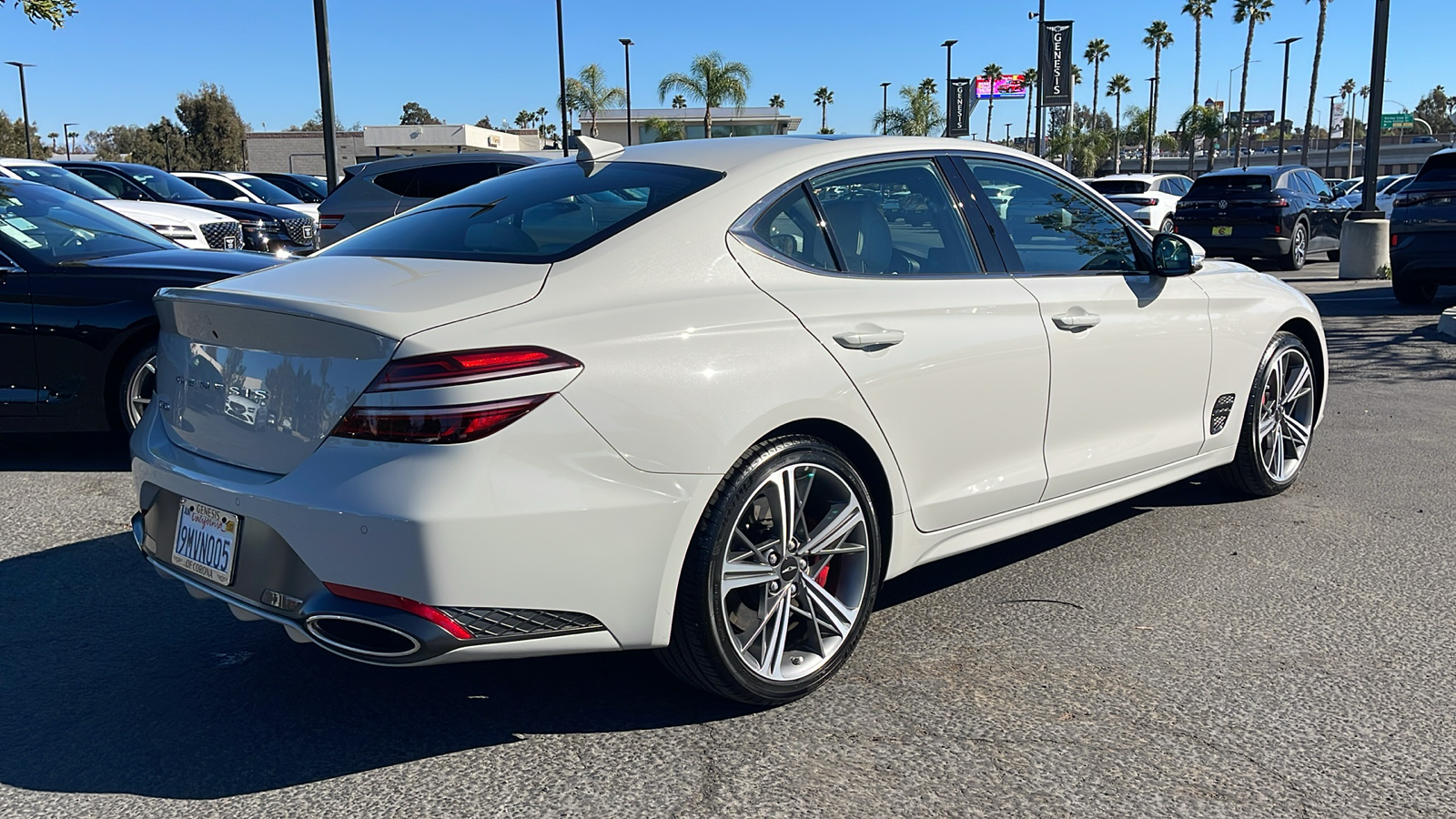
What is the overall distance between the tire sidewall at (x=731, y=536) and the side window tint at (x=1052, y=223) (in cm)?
127

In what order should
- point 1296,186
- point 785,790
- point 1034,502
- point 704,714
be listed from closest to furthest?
1. point 785,790
2. point 704,714
3. point 1034,502
4. point 1296,186

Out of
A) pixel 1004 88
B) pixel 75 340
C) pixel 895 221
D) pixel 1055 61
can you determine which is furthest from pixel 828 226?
pixel 1004 88

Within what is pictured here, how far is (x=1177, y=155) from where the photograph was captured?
139000 mm

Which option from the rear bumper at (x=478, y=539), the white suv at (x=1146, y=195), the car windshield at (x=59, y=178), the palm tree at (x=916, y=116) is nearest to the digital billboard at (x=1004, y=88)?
the palm tree at (x=916, y=116)

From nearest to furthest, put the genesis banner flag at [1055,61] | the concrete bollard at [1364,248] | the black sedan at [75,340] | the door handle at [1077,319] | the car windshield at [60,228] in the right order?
1. the door handle at [1077,319]
2. the black sedan at [75,340]
3. the car windshield at [60,228]
4. the concrete bollard at [1364,248]
5. the genesis banner flag at [1055,61]

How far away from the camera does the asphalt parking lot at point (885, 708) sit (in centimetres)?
284

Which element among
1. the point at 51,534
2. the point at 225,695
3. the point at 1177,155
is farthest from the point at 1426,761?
the point at 1177,155

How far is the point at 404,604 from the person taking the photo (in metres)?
2.73

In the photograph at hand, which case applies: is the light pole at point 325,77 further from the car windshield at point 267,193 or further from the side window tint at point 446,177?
the car windshield at point 267,193

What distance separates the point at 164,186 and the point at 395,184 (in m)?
6.95

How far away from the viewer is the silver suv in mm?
12219

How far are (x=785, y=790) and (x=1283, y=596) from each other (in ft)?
7.49

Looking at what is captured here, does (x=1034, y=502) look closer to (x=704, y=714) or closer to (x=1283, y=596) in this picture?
(x=1283, y=596)

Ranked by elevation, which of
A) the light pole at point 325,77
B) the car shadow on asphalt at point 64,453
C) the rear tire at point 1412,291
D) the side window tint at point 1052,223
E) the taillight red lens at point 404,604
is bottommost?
the car shadow on asphalt at point 64,453
